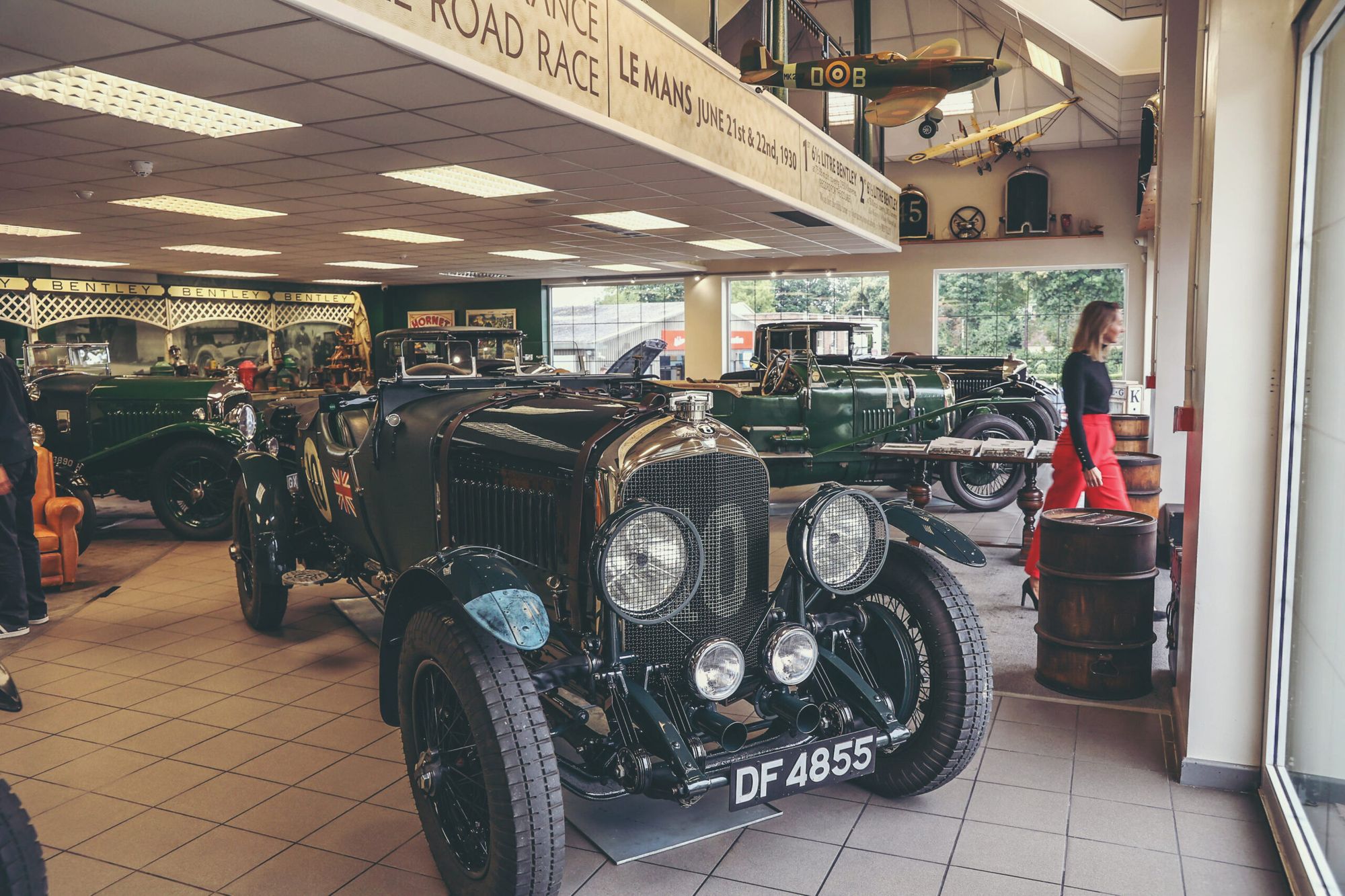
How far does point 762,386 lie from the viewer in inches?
299

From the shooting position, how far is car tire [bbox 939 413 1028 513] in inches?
307

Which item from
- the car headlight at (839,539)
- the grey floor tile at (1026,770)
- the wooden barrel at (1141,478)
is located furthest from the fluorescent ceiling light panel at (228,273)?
the grey floor tile at (1026,770)

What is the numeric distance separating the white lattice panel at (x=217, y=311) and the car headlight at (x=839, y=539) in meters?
15.5

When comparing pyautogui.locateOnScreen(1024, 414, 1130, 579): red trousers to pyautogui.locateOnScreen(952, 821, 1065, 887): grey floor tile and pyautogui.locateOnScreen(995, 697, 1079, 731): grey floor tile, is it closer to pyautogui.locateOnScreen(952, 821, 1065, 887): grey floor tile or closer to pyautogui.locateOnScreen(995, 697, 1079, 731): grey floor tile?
pyautogui.locateOnScreen(995, 697, 1079, 731): grey floor tile

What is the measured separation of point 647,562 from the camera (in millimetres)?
2307

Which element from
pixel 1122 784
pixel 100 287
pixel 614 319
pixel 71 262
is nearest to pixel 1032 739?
pixel 1122 784

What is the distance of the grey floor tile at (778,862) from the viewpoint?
2359 mm

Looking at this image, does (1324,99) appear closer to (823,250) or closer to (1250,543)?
(1250,543)

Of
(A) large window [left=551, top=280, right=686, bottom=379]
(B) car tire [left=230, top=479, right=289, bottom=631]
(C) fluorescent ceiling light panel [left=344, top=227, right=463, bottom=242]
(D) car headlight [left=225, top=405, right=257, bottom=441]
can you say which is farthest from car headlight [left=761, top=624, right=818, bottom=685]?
(A) large window [left=551, top=280, right=686, bottom=379]

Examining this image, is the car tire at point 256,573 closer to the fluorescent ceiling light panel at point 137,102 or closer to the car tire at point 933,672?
the fluorescent ceiling light panel at point 137,102

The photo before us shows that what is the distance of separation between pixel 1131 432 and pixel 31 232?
9.93m

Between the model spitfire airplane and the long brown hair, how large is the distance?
1745 millimetres

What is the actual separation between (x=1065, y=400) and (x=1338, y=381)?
7.60ft

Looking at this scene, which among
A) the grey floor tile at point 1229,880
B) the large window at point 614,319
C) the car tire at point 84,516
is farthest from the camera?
the large window at point 614,319
